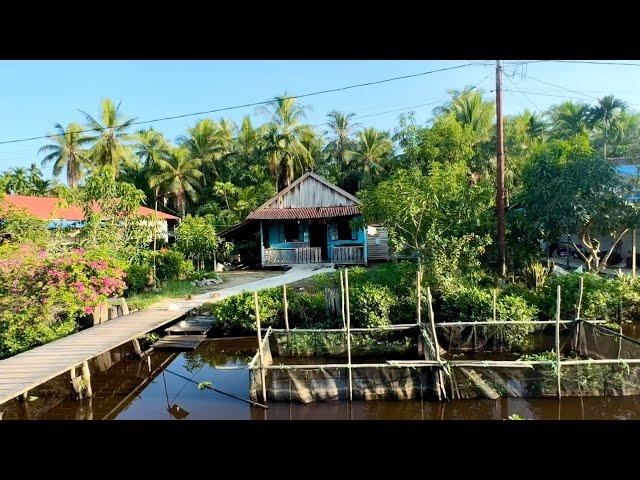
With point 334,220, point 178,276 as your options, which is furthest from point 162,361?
point 334,220

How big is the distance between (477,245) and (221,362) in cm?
713

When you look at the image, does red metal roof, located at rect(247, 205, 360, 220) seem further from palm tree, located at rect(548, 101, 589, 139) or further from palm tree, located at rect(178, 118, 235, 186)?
palm tree, located at rect(548, 101, 589, 139)

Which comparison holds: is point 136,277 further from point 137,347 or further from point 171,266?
point 137,347

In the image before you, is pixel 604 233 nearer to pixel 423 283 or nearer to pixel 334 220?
pixel 423 283

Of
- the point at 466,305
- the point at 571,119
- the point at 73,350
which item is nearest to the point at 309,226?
the point at 466,305

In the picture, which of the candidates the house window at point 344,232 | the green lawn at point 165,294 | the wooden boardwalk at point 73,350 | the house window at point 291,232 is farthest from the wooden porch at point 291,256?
the wooden boardwalk at point 73,350

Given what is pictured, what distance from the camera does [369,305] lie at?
1080 cm

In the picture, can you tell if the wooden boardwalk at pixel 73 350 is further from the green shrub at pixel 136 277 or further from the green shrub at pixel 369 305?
the green shrub at pixel 369 305

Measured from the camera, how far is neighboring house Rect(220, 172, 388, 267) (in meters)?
19.5

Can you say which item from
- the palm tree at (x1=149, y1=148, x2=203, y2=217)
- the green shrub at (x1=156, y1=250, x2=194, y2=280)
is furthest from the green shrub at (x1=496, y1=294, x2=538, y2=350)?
the palm tree at (x1=149, y1=148, x2=203, y2=217)

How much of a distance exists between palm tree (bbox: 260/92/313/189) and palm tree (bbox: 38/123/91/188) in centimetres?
1176
